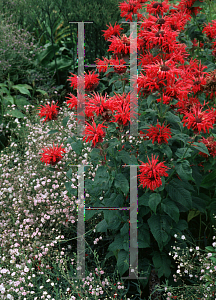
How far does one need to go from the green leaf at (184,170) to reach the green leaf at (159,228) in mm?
374

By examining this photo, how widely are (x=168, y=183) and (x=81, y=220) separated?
2.48ft

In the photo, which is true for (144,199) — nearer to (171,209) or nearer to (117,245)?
(171,209)

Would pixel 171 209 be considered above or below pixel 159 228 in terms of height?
above

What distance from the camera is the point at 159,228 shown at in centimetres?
207

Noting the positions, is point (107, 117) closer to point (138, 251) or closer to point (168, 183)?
point (168, 183)

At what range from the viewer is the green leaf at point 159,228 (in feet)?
6.68

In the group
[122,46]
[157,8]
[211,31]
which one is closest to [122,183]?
[122,46]

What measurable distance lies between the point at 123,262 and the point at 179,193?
0.58 metres

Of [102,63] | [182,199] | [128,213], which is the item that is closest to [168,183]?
[182,199]

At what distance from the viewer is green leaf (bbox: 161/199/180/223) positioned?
202 centimetres

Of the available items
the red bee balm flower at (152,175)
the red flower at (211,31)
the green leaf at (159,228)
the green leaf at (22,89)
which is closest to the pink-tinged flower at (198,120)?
the red bee balm flower at (152,175)

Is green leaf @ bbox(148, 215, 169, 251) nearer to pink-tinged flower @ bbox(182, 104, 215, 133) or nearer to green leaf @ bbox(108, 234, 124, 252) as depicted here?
green leaf @ bbox(108, 234, 124, 252)

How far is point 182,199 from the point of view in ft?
6.60

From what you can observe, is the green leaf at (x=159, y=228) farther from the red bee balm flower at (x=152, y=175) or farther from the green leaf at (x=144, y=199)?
the red bee balm flower at (x=152, y=175)
